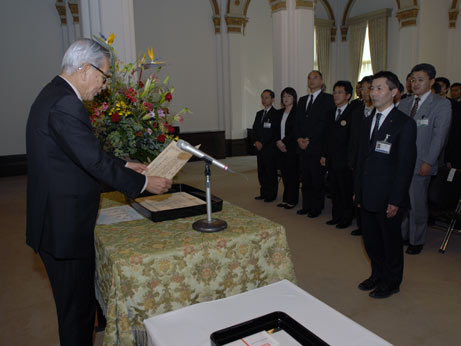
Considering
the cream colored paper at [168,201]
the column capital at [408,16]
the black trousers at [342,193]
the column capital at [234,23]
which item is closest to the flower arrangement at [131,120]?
the cream colored paper at [168,201]

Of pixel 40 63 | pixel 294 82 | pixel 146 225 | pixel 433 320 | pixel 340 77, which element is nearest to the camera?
pixel 146 225


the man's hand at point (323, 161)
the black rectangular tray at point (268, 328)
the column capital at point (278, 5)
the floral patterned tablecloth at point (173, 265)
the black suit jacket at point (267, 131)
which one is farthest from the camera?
the column capital at point (278, 5)

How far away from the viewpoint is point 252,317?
1.25m

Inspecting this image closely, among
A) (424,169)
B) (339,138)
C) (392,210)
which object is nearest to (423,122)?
(424,169)

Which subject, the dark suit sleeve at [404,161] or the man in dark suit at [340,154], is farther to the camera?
the man in dark suit at [340,154]

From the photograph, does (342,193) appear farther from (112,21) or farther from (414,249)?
(112,21)

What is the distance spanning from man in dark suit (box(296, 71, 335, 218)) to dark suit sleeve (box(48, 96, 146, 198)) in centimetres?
369

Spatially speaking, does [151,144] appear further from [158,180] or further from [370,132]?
[370,132]

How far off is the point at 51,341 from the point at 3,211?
4173 mm

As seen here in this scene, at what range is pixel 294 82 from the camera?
21.4ft

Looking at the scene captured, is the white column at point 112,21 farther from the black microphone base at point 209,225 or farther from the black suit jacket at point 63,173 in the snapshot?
the black microphone base at point 209,225

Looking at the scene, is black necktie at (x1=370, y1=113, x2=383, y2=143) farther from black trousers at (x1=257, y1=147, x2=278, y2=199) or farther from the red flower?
black trousers at (x1=257, y1=147, x2=278, y2=199)

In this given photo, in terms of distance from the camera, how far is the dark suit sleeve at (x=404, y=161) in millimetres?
2549

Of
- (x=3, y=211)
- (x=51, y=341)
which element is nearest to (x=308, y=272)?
(x=51, y=341)
